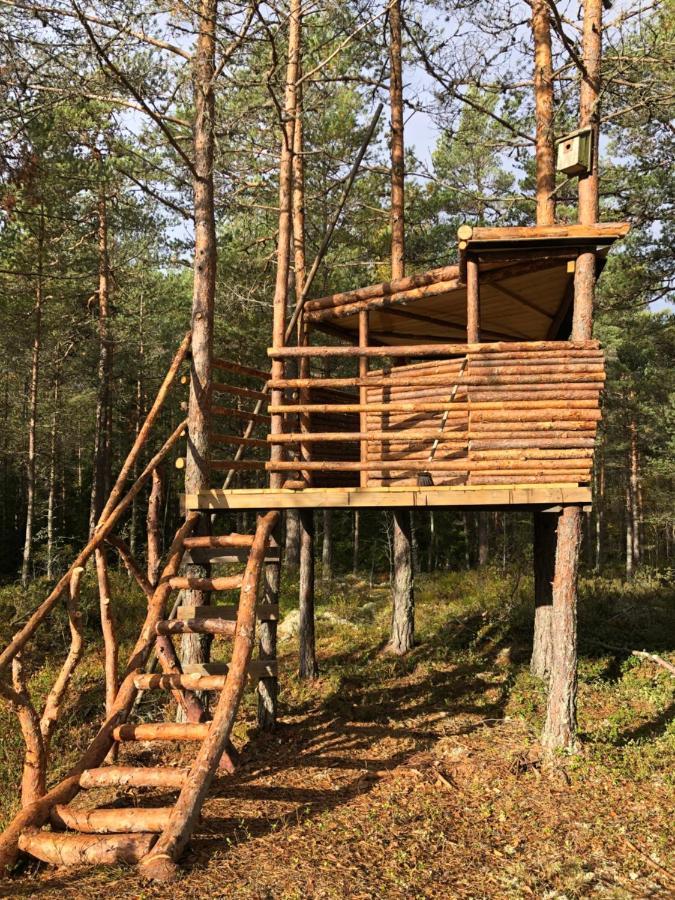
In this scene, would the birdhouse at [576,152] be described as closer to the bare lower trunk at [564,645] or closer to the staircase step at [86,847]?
the bare lower trunk at [564,645]

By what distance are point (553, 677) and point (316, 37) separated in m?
15.1

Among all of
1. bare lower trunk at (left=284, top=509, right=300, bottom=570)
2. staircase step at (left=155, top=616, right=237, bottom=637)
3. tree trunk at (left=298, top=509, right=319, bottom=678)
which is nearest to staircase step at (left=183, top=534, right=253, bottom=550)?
staircase step at (left=155, top=616, right=237, bottom=637)

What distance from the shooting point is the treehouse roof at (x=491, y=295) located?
25.3 ft

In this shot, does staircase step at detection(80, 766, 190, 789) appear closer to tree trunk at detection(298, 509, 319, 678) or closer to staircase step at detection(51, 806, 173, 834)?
staircase step at detection(51, 806, 173, 834)

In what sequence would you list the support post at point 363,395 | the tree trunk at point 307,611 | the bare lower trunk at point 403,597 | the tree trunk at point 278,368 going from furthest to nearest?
1. the bare lower trunk at point 403,597
2. the tree trunk at point 307,611
3. the support post at point 363,395
4. the tree trunk at point 278,368

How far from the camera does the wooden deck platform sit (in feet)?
24.5

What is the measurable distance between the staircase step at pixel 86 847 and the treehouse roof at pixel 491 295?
6.89 meters

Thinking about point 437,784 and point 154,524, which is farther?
point 154,524

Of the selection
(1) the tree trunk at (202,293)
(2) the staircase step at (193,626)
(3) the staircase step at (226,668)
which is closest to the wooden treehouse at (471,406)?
(1) the tree trunk at (202,293)

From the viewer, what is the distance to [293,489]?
8.03 m

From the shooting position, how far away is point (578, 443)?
757 cm

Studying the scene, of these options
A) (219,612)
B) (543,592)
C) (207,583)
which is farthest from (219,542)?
(543,592)

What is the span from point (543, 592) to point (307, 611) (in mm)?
3957

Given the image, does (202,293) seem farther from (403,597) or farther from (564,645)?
(403,597)
